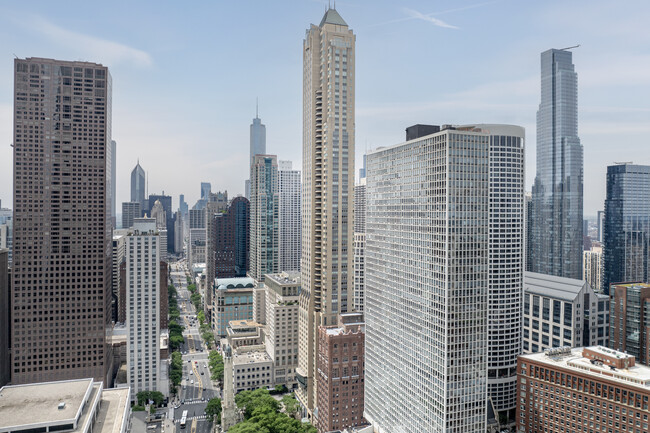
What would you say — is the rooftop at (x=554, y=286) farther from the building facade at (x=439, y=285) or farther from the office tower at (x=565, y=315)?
the building facade at (x=439, y=285)

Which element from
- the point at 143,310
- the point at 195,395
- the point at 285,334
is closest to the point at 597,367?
the point at 285,334

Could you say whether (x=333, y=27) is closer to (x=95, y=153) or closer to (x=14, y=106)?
(x=95, y=153)

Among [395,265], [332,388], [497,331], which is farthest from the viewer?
[497,331]

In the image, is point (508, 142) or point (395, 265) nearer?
point (395, 265)

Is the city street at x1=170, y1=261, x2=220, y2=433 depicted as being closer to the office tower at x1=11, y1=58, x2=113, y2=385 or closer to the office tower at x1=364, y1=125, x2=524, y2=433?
the office tower at x1=11, y1=58, x2=113, y2=385

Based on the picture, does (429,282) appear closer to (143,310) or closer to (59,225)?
(143,310)

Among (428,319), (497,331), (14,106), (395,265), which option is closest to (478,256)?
(428,319)

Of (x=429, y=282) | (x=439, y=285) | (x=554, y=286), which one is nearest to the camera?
(x=439, y=285)
